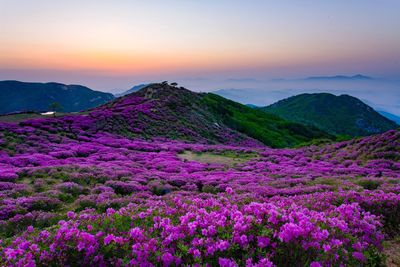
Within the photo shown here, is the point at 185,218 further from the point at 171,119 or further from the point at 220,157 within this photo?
the point at 171,119

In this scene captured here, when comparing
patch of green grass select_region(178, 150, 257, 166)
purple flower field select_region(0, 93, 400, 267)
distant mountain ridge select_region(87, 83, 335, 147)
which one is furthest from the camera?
distant mountain ridge select_region(87, 83, 335, 147)

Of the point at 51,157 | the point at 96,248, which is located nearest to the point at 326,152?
the point at 51,157

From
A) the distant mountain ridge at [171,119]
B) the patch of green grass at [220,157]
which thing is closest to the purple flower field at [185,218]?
the patch of green grass at [220,157]

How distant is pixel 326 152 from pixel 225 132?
120ft

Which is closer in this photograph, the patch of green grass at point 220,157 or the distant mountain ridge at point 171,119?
the patch of green grass at point 220,157

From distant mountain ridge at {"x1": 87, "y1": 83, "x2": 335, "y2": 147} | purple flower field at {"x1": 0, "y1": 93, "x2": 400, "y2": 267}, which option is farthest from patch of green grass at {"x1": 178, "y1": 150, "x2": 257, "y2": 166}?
distant mountain ridge at {"x1": 87, "y1": 83, "x2": 335, "y2": 147}

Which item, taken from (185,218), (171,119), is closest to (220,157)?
(185,218)

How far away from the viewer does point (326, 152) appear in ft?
112

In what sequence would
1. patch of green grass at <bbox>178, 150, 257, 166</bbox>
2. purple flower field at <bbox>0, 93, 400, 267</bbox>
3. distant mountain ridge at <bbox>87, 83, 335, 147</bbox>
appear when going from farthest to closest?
distant mountain ridge at <bbox>87, 83, 335, 147</bbox> → patch of green grass at <bbox>178, 150, 257, 166</bbox> → purple flower field at <bbox>0, 93, 400, 267</bbox>

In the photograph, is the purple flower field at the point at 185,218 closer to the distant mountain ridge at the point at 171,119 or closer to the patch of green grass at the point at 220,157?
the patch of green grass at the point at 220,157

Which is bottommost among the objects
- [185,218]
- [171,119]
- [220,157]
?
[220,157]

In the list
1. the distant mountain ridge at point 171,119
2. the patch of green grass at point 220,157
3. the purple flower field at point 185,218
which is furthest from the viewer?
the distant mountain ridge at point 171,119

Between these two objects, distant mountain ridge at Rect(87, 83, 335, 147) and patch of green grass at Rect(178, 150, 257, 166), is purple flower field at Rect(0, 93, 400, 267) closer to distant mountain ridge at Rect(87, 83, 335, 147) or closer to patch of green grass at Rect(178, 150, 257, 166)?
patch of green grass at Rect(178, 150, 257, 166)

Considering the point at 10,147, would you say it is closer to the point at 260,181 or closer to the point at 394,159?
the point at 260,181
